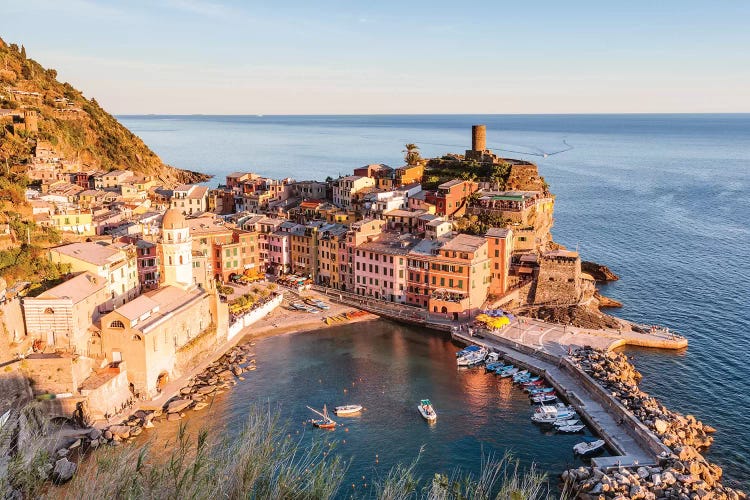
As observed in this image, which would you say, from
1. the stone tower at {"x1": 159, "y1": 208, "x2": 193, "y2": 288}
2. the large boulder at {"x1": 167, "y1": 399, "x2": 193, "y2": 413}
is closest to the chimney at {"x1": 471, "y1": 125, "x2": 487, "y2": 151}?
the stone tower at {"x1": 159, "y1": 208, "x2": 193, "y2": 288}

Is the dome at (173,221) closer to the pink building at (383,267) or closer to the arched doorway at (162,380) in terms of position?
the arched doorway at (162,380)

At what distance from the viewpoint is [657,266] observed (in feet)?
245

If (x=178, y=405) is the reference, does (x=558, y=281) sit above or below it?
above

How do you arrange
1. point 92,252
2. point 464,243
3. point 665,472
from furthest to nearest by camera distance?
point 464,243 < point 92,252 < point 665,472

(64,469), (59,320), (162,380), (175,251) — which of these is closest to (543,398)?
(162,380)

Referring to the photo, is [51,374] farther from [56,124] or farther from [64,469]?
[56,124]

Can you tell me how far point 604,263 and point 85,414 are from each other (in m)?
61.9

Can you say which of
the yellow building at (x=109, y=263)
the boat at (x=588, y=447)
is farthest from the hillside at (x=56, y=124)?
the boat at (x=588, y=447)

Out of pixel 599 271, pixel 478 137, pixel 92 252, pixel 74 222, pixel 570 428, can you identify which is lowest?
pixel 570 428

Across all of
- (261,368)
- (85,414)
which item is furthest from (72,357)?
(261,368)

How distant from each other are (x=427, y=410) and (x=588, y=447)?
32.6 feet

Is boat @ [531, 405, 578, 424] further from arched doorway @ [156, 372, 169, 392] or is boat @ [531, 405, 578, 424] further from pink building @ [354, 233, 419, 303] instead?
arched doorway @ [156, 372, 169, 392]

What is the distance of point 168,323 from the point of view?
139ft

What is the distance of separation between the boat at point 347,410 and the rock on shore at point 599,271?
135 feet
